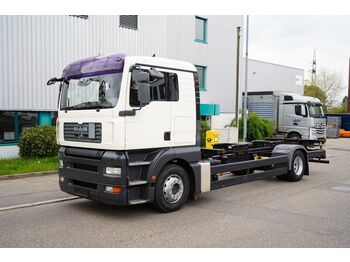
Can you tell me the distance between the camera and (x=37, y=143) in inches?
487

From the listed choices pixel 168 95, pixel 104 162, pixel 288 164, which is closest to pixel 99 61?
pixel 168 95

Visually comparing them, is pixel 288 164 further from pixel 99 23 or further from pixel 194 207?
pixel 99 23

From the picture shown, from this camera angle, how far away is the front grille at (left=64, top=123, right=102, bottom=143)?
6.42 metres

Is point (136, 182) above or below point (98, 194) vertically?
above

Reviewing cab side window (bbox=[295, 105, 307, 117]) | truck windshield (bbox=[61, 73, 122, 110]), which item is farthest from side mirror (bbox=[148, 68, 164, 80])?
cab side window (bbox=[295, 105, 307, 117])

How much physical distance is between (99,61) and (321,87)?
55.0m

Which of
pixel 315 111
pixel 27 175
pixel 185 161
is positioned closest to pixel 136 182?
pixel 185 161

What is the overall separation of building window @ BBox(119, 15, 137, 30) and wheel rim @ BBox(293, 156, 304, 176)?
35.5ft

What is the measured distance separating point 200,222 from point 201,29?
61.3 ft

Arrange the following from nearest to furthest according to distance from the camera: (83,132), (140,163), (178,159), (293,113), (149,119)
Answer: (140,163), (149,119), (83,132), (178,159), (293,113)

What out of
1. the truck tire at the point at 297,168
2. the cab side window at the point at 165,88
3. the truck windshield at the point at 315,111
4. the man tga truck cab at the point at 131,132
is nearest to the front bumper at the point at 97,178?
the man tga truck cab at the point at 131,132

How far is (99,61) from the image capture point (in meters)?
6.70

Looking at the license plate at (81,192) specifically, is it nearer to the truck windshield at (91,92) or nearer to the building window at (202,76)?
the truck windshield at (91,92)

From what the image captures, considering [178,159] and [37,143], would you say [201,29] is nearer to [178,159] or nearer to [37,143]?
[37,143]
